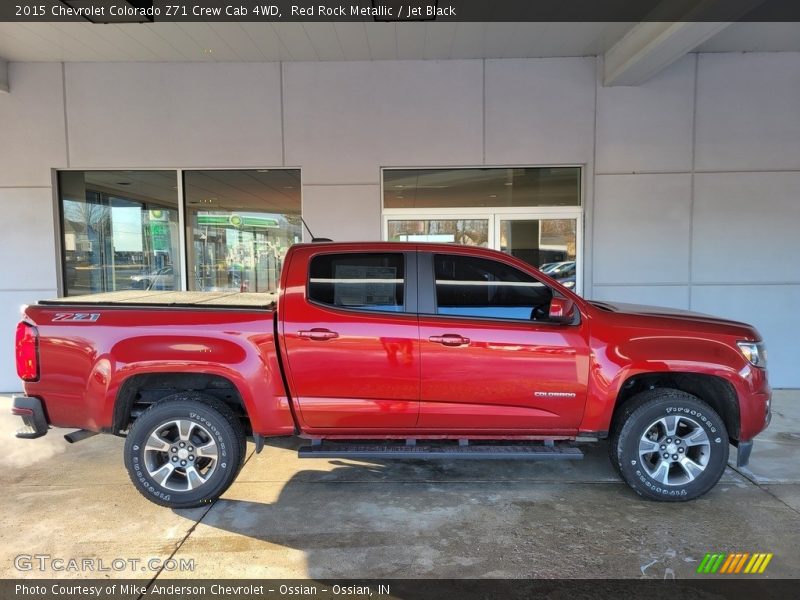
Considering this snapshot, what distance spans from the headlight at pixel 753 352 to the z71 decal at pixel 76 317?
4.77m

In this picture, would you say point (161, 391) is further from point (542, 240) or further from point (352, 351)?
point (542, 240)

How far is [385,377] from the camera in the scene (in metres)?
3.77

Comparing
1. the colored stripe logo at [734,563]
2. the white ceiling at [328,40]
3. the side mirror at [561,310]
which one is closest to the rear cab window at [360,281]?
the side mirror at [561,310]

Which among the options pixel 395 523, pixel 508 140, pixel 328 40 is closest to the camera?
pixel 395 523

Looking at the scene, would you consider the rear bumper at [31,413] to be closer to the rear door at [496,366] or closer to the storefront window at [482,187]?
the rear door at [496,366]

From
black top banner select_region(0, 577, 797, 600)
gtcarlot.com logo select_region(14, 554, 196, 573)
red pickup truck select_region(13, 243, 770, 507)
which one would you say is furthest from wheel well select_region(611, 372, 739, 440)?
gtcarlot.com logo select_region(14, 554, 196, 573)

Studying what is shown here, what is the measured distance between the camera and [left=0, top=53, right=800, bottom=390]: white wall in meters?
7.12

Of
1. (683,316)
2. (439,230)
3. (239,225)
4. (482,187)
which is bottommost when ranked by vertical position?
(683,316)

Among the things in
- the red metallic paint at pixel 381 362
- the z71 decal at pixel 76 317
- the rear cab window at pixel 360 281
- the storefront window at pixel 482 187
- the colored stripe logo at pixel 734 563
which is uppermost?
the storefront window at pixel 482 187

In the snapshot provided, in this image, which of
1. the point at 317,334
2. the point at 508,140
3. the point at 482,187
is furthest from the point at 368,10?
the point at 317,334

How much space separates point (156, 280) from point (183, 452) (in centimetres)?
462

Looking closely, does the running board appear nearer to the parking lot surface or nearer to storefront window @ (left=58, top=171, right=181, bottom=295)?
the parking lot surface

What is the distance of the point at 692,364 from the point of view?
3.78m

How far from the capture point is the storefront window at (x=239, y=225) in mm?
7469
